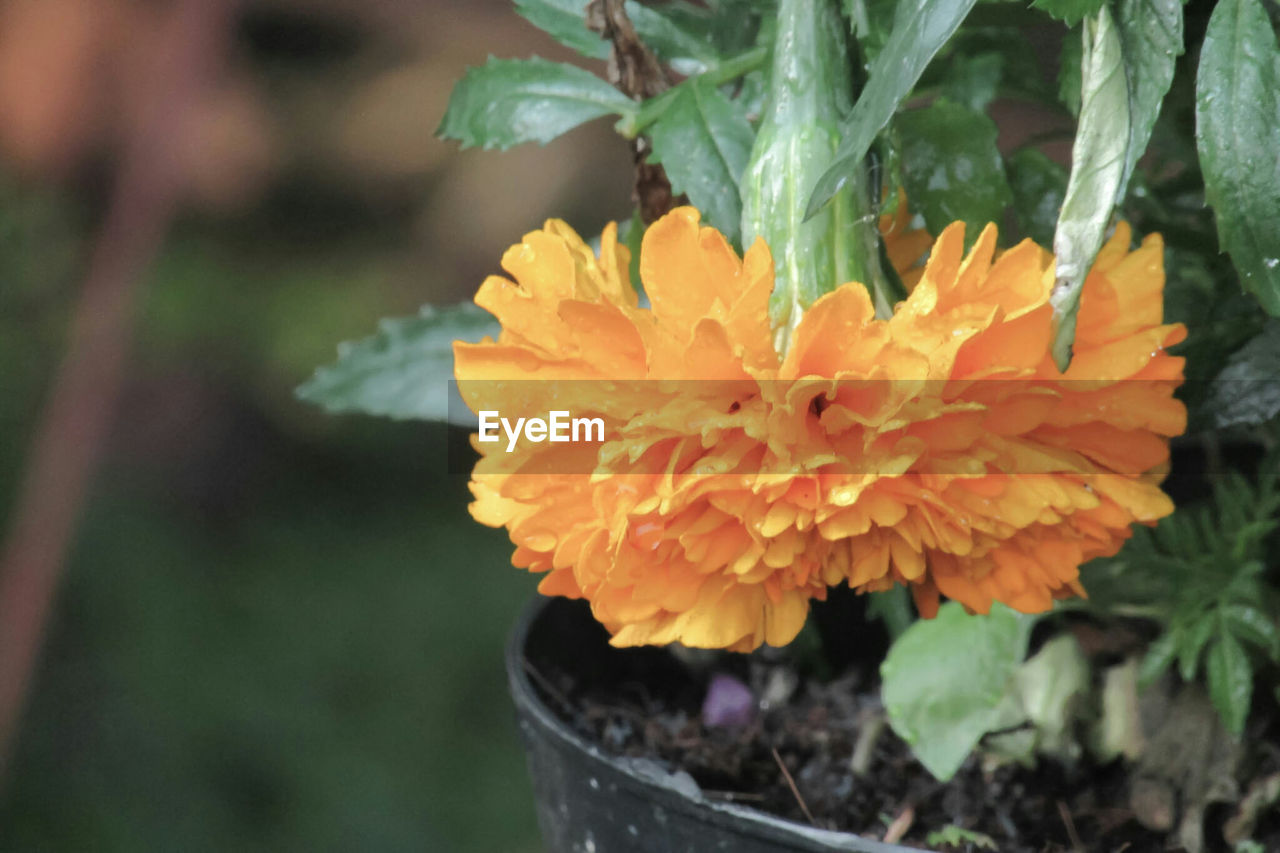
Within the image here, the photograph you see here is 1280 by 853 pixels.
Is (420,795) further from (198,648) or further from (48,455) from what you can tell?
(48,455)

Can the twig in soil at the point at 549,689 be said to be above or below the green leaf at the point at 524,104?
below

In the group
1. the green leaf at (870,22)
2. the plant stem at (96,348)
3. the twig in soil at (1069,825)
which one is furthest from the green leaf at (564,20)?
the plant stem at (96,348)

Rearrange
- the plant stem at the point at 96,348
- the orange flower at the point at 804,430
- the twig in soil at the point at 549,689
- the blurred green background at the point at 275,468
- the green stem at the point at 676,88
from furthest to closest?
the blurred green background at the point at 275,468, the plant stem at the point at 96,348, the twig in soil at the point at 549,689, the green stem at the point at 676,88, the orange flower at the point at 804,430

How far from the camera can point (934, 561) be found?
339mm

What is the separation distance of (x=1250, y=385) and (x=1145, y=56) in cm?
13

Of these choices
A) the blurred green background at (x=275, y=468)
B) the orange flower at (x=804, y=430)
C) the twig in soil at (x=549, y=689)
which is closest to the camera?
the orange flower at (x=804, y=430)

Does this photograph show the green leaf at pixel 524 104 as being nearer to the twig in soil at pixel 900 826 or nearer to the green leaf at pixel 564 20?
the green leaf at pixel 564 20

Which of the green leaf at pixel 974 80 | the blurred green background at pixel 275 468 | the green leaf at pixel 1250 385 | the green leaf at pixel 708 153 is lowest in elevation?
the blurred green background at pixel 275 468

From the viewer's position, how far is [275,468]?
4.38ft

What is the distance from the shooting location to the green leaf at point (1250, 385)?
379 mm

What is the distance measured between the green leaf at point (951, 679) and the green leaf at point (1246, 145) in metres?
0.18

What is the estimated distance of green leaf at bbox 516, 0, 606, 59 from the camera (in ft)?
1.49

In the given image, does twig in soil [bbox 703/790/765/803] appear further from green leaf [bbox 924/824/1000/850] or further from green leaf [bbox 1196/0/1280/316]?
green leaf [bbox 1196/0/1280/316]

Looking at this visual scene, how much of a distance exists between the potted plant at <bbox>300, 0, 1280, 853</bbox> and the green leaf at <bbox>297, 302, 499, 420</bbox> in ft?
0.06
